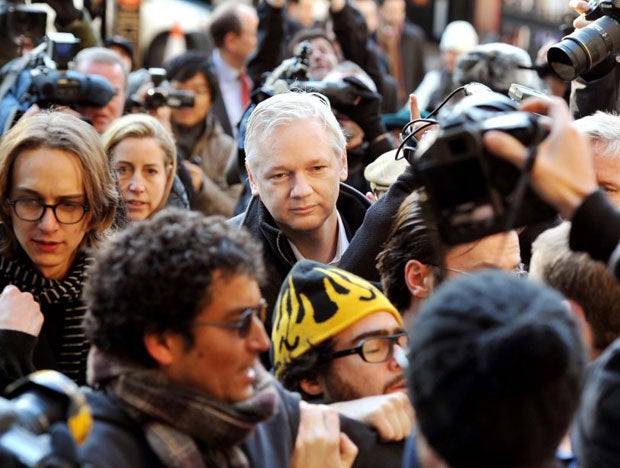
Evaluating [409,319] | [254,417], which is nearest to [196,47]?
[409,319]

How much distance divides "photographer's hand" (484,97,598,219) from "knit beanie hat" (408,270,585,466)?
0.31 meters

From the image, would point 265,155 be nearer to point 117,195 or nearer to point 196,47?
point 117,195

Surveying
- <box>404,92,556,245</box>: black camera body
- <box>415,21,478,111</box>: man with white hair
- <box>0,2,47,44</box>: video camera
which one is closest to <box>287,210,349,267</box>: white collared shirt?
<box>404,92,556,245</box>: black camera body

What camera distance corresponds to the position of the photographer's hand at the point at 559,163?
7.20 ft

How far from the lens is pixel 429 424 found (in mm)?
1946

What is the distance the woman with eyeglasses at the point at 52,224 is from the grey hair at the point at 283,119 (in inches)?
24.7

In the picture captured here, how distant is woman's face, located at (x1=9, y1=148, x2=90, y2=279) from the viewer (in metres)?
3.59

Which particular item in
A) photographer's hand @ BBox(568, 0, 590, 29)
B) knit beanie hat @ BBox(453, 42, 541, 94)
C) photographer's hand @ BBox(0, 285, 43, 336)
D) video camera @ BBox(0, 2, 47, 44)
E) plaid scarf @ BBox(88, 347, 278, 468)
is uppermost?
plaid scarf @ BBox(88, 347, 278, 468)

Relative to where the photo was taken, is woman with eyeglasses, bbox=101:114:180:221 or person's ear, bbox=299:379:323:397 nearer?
person's ear, bbox=299:379:323:397

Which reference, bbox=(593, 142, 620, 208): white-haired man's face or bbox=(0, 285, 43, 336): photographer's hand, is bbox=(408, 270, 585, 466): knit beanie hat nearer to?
bbox=(0, 285, 43, 336): photographer's hand

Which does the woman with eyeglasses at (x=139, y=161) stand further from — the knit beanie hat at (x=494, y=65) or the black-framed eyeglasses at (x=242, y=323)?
the black-framed eyeglasses at (x=242, y=323)

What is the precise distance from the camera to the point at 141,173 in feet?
16.5

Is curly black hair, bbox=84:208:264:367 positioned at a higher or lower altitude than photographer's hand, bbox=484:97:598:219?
lower

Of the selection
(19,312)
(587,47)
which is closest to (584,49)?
(587,47)
